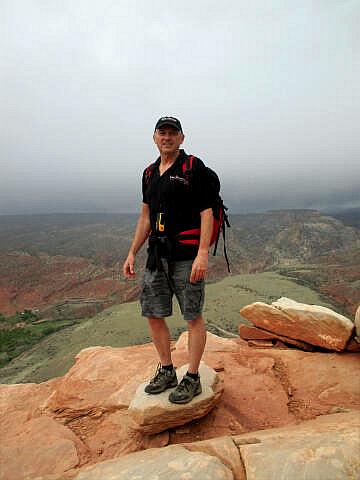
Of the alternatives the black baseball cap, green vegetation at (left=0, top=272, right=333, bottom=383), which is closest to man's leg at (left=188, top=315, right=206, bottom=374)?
the black baseball cap

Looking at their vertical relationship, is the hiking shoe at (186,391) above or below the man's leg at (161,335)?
below

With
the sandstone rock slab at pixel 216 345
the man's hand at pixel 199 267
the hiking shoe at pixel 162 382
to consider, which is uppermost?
the man's hand at pixel 199 267

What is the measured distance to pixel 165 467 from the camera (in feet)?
8.53

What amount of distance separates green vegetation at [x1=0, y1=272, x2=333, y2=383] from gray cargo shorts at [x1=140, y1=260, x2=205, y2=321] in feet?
44.2

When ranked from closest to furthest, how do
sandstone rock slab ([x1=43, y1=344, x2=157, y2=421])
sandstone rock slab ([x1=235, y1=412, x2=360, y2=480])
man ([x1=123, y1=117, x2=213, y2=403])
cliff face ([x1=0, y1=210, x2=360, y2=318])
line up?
sandstone rock slab ([x1=235, y1=412, x2=360, y2=480]) → man ([x1=123, y1=117, x2=213, y2=403]) → sandstone rock slab ([x1=43, y1=344, x2=157, y2=421]) → cliff face ([x1=0, y1=210, x2=360, y2=318])

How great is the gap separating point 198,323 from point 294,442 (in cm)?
149

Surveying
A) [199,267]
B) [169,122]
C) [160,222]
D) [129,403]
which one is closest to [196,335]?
[199,267]

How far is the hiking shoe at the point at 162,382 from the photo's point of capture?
416 cm

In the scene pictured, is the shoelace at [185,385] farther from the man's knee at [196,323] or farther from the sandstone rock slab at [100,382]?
the sandstone rock slab at [100,382]

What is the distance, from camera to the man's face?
3.78m

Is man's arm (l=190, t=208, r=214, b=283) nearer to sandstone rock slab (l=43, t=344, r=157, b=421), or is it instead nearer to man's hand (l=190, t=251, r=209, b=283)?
man's hand (l=190, t=251, r=209, b=283)

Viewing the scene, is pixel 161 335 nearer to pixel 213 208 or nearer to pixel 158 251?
pixel 158 251

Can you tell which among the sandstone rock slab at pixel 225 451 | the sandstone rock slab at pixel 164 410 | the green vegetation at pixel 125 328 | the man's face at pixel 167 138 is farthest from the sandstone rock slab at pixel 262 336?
the green vegetation at pixel 125 328

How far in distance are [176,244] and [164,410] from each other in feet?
6.33
